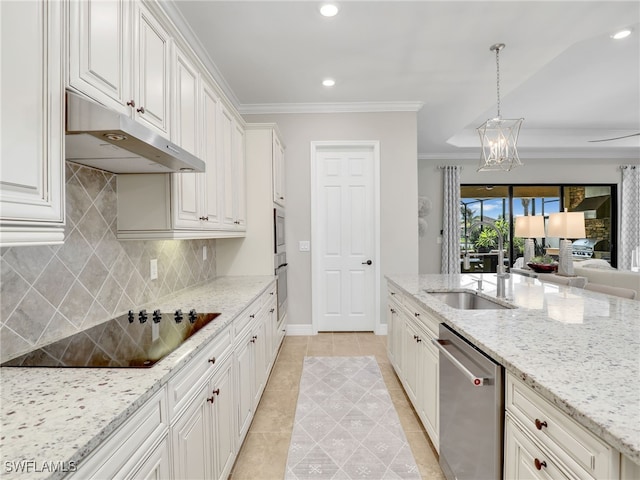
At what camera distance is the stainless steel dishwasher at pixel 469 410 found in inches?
46.6

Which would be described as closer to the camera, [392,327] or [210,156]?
[210,156]

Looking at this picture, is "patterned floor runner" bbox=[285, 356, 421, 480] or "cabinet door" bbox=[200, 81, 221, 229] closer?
"patterned floor runner" bbox=[285, 356, 421, 480]

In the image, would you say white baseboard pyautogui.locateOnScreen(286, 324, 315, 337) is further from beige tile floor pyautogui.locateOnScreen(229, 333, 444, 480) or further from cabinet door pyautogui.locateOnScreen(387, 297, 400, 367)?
cabinet door pyautogui.locateOnScreen(387, 297, 400, 367)

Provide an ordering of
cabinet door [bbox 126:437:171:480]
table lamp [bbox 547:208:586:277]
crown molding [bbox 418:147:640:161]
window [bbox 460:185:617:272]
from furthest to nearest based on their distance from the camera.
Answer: window [bbox 460:185:617:272] < crown molding [bbox 418:147:640:161] < table lamp [bbox 547:208:586:277] < cabinet door [bbox 126:437:171:480]

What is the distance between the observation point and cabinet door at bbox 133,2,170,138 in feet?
4.70

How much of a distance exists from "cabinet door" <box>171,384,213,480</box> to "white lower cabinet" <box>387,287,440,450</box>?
46.1 inches

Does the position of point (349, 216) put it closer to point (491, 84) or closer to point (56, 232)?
point (491, 84)

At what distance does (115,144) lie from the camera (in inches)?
48.1

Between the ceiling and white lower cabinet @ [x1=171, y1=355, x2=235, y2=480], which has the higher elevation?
the ceiling

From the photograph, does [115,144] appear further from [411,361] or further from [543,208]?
[543,208]

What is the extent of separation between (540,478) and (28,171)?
1668 millimetres

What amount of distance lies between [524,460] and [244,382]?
4.75ft

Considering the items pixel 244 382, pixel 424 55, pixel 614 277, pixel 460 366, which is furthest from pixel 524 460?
pixel 614 277

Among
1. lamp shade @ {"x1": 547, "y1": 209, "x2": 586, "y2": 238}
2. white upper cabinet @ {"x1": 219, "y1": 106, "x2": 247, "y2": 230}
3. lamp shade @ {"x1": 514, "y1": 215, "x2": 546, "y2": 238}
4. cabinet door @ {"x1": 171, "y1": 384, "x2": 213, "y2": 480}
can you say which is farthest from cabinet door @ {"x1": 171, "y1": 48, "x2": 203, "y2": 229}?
lamp shade @ {"x1": 514, "y1": 215, "x2": 546, "y2": 238}
